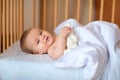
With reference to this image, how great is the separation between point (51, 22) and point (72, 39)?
1.01 meters

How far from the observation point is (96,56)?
896 millimetres

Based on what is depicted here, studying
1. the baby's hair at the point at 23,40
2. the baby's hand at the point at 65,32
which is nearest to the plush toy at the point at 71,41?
the baby's hand at the point at 65,32

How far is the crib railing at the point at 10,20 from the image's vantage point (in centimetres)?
163

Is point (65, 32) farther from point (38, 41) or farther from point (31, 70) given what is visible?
point (31, 70)

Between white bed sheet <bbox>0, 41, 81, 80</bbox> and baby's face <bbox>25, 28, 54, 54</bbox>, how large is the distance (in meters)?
0.10

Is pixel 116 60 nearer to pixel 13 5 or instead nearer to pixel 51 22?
pixel 13 5

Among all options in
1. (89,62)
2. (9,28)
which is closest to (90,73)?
(89,62)

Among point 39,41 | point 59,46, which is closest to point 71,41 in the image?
point 59,46

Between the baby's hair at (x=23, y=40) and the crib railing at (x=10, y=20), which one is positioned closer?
the baby's hair at (x=23, y=40)

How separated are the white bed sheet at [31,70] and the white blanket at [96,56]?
0.09 feet

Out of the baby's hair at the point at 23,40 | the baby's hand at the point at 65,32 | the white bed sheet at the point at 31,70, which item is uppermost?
the baby's hand at the point at 65,32

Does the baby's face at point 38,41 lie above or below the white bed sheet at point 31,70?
above

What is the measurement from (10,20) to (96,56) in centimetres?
95

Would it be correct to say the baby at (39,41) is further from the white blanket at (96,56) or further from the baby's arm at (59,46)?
the white blanket at (96,56)
